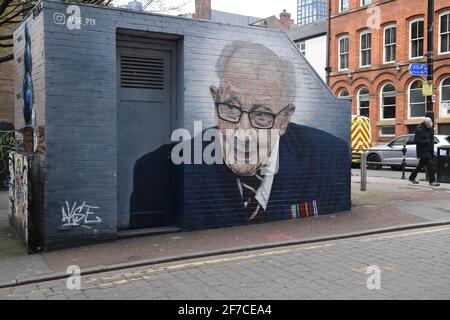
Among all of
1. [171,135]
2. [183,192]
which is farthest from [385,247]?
[171,135]

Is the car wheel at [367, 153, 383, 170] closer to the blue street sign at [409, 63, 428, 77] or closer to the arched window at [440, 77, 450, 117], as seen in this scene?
the blue street sign at [409, 63, 428, 77]

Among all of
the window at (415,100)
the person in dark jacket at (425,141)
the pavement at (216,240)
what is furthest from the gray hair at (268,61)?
the window at (415,100)

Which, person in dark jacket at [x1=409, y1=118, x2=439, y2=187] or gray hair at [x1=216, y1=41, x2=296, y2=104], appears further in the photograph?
person in dark jacket at [x1=409, y1=118, x2=439, y2=187]

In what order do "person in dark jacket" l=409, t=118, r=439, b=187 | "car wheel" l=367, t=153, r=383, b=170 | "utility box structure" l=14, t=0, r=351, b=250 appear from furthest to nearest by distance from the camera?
"car wheel" l=367, t=153, r=383, b=170, "person in dark jacket" l=409, t=118, r=439, b=187, "utility box structure" l=14, t=0, r=351, b=250

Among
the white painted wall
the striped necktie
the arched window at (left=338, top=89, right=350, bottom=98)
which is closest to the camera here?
the striped necktie

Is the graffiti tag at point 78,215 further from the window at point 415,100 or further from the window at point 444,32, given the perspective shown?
the window at point 444,32

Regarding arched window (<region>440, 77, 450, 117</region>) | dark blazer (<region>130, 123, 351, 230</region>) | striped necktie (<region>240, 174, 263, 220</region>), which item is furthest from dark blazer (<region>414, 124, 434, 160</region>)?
arched window (<region>440, 77, 450, 117</region>)

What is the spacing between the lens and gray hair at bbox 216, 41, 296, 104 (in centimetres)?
832

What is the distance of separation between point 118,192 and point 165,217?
942mm

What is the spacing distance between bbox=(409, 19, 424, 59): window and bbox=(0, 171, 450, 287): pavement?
860 inches

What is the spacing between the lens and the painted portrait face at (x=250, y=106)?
27.5ft

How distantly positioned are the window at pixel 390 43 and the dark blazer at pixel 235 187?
24614 mm

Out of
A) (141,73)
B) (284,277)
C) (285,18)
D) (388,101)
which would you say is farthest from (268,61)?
(285,18)

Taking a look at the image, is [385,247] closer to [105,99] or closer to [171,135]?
[171,135]
